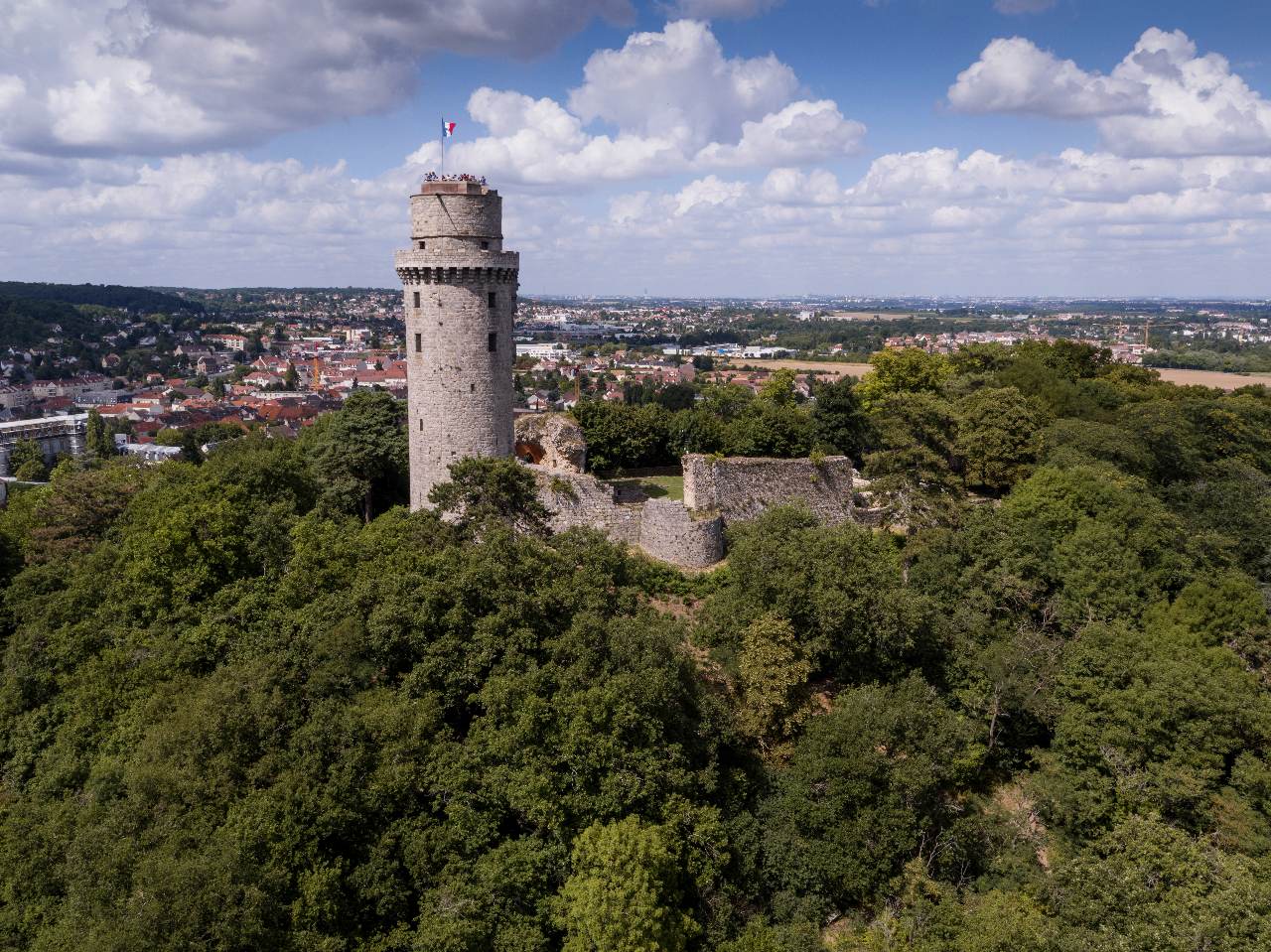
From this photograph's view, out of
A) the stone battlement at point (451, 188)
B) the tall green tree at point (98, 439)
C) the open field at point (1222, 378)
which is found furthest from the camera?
the open field at point (1222, 378)

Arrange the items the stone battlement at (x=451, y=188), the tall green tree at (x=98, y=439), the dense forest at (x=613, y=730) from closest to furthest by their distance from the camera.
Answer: the dense forest at (x=613, y=730) → the stone battlement at (x=451, y=188) → the tall green tree at (x=98, y=439)

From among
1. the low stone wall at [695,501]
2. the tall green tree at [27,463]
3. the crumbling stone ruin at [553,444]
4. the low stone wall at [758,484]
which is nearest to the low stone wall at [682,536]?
the low stone wall at [695,501]

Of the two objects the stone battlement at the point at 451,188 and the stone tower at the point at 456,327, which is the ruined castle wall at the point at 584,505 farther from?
the stone battlement at the point at 451,188

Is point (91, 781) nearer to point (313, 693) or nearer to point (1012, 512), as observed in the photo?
point (313, 693)

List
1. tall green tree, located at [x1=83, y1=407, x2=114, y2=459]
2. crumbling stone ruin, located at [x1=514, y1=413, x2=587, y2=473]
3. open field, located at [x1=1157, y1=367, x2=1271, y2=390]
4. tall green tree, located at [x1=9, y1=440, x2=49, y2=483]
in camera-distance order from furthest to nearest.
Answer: open field, located at [x1=1157, y1=367, x2=1271, y2=390]
tall green tree, located at [x1=83, y1=407, x2=114, y2=459]
tall green tree, located at [x1=9, y1=440, x2=49, y2=483]
crumbling stone ruin, located at [x1=514, y1=413, x2=587, y2=473]

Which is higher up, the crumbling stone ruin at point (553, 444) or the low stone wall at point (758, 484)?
the crumbling stone ruin at point (553, 444)

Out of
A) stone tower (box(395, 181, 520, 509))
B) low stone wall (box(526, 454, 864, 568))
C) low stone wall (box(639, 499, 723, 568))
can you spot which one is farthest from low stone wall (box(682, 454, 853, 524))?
stone tower (box(395, 181, 520, 509))

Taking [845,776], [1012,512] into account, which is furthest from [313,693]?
[1012,512]

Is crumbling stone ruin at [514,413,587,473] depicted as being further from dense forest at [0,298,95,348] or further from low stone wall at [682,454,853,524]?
dense forest at [0,298,95,348]
